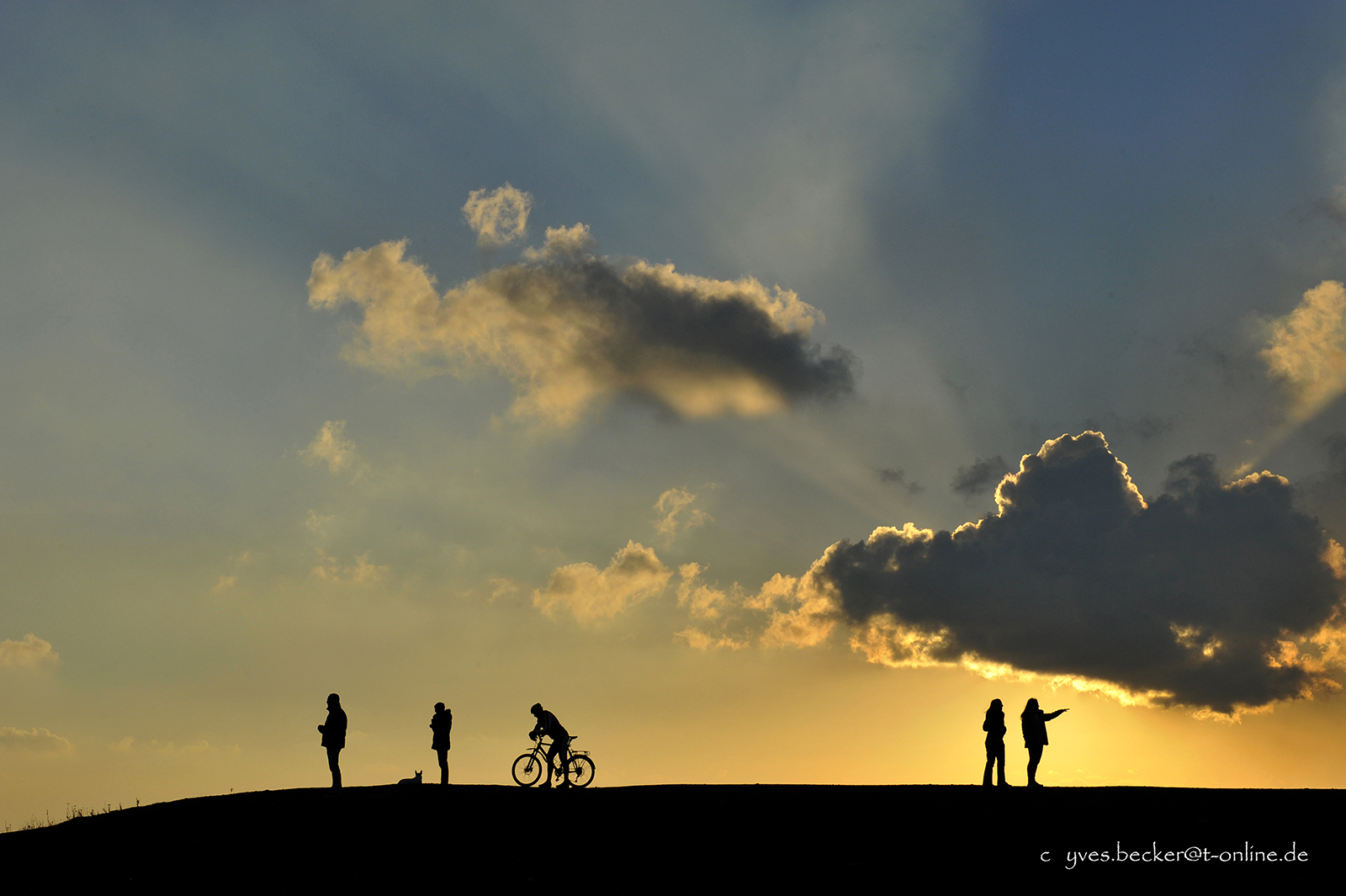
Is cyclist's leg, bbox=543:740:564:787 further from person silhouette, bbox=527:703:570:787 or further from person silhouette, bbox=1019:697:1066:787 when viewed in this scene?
person silhouette, bbox=1019:697:1066:787

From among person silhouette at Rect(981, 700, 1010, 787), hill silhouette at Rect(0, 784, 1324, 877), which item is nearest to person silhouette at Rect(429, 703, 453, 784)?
hill silhouette at Rect(0, 784, 1324, 877)

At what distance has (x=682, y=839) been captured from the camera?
20.4 m

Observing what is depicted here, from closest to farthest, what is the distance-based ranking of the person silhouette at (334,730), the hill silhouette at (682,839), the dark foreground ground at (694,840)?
the dark foreground ground at (694,840), the hill silhouette at (682,839), the person silhouette at (334,730)

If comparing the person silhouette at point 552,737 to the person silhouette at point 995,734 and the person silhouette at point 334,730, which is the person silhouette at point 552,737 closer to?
the person silhouette at point 334,730

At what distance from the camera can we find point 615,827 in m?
21.7

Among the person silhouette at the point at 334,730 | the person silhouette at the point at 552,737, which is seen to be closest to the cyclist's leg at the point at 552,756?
the person silhouette at the point at 552,737

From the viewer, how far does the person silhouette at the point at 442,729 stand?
1177 inches

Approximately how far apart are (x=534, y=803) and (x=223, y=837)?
7.22 meters

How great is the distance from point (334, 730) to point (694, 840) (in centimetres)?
1176

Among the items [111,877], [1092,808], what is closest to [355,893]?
[111,877]

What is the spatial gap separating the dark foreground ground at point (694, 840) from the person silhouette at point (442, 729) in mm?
2384

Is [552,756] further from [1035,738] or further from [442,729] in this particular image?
[1035,738]

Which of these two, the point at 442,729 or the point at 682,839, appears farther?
the point at 442,729

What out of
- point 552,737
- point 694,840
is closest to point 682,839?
point 694,840
